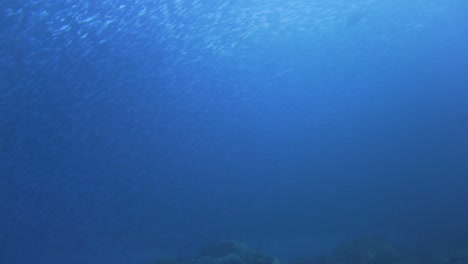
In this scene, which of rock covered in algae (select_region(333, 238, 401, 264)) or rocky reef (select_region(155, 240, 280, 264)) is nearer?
rocky reef (select_region(155, 240, 280, 264))

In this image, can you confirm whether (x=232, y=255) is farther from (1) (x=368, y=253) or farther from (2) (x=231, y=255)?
(1) (x=368, y=253)

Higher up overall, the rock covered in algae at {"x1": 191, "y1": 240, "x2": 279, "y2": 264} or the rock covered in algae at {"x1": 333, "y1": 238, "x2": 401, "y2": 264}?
the rock covered in algae at {"x1": 191, "y1": 240, "x2": 279, "y2": 264}

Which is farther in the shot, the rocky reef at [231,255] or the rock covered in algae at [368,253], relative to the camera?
the rock covered in algae at [368,253]

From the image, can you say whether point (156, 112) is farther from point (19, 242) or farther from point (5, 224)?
point (19, 242)

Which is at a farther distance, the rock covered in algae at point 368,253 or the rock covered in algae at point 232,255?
the rock covered in algae at point 368,253

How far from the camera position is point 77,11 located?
9125 millimetres

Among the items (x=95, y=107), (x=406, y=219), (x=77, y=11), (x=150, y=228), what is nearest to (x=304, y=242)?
(x=406, y=219)

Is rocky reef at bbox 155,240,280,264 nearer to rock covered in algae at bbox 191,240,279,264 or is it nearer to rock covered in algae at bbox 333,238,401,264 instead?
rock covered in algae at bbox 191,240,279,264

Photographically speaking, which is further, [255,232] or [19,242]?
[255,232]

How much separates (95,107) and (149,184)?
9911 mm

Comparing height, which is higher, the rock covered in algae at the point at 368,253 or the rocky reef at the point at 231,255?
the rocky reef at the point at 231,255

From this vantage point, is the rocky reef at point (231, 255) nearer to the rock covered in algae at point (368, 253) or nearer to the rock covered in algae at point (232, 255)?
the rock covered in algae at point (232, 255)

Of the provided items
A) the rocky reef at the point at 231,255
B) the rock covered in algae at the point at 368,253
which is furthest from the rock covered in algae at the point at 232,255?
the rock covered in algae at the point at 368,253

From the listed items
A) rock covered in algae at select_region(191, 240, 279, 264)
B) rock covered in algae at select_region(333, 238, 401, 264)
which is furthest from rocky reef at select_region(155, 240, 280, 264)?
rock covered in algae at select_region(333, 238, 401, 264)
